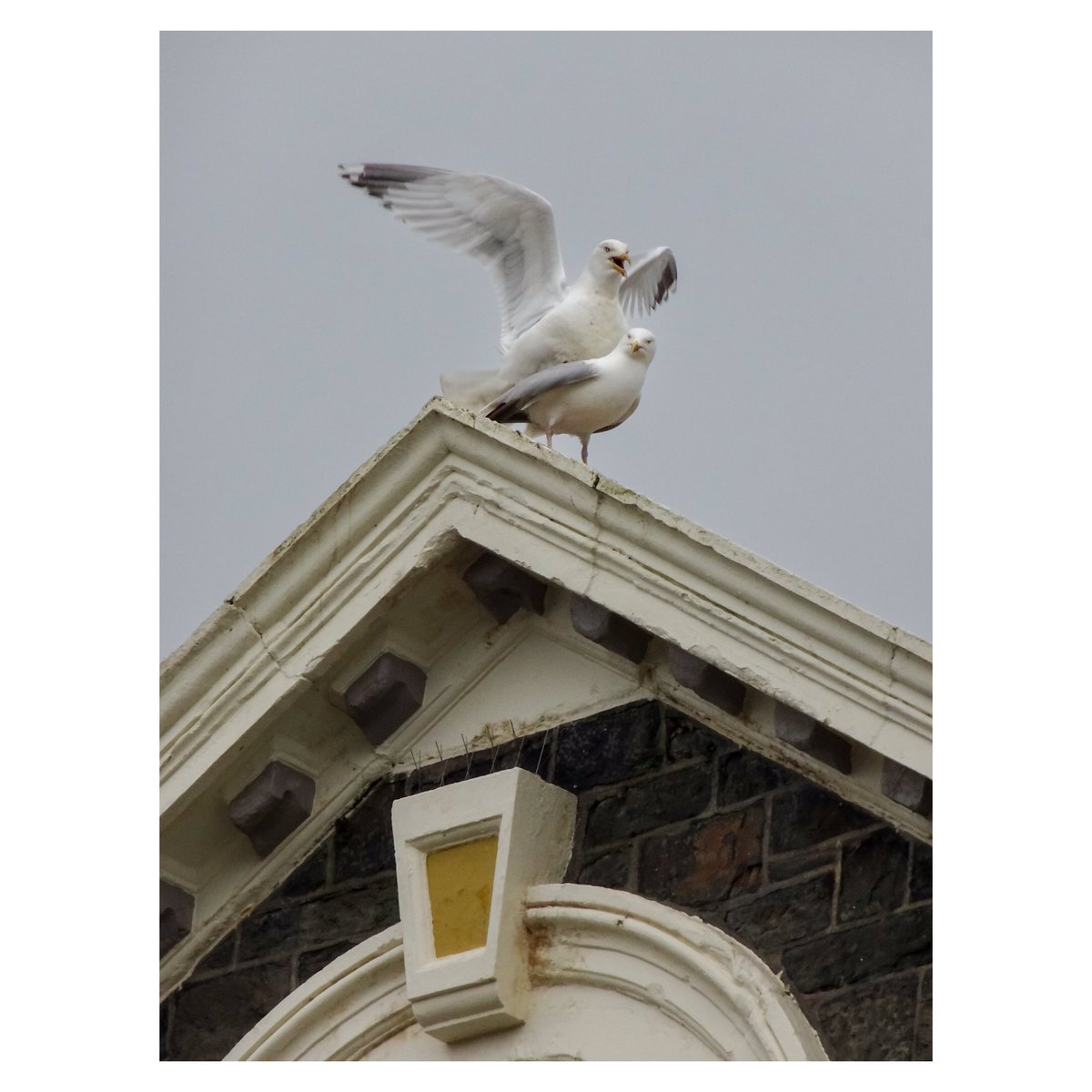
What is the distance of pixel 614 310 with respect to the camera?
9070mm

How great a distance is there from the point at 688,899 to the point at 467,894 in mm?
736

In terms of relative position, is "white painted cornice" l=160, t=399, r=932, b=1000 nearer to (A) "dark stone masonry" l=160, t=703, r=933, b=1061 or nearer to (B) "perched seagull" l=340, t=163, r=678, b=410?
(A) "dark stone masonry" l=160, t=703, r=933, b=1061

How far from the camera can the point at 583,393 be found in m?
8.32

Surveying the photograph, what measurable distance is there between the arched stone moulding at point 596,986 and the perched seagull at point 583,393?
1811 millimetres

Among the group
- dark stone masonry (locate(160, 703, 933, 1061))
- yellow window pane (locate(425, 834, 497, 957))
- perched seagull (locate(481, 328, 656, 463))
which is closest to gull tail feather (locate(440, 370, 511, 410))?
perched seagull (locate(481, 328, 656, 463))

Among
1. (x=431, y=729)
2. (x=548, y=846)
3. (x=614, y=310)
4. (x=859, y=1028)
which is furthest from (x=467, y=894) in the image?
(x=614, y=310)

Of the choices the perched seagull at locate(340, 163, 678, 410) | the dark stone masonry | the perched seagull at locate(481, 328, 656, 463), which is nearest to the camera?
the dark stone masonry

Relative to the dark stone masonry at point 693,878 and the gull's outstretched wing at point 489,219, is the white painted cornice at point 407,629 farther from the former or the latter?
the gull's outstretched wing at point 489,219

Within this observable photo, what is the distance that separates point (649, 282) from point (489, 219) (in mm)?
981

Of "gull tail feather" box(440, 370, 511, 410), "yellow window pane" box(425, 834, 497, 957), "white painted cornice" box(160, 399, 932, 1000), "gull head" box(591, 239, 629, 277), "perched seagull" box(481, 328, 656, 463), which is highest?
"gull head" box(591, 239, 629, 277)

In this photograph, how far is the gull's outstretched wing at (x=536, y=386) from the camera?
8.31m

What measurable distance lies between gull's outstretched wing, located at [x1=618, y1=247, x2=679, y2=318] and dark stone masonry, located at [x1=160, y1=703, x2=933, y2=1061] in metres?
3.13

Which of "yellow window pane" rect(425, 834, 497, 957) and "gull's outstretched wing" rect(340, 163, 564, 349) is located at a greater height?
"gull's outstretched wing" rect(340, 163, 564, 349)

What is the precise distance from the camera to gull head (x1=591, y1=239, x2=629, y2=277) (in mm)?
9133
